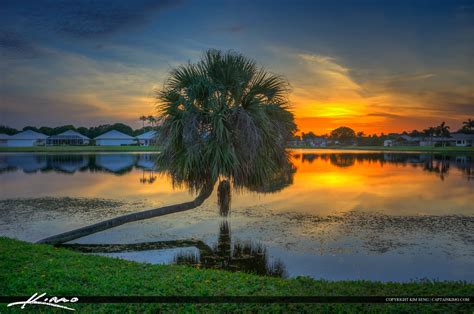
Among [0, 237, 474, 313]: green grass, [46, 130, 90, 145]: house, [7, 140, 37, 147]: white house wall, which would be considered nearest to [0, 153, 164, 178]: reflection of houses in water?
[0, 237, 474, 313]: green grass

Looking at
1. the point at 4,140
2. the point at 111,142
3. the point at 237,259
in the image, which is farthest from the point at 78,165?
the point at 4,140

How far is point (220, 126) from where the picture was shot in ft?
40.0

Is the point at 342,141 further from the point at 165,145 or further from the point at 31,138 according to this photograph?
the point at 165,145

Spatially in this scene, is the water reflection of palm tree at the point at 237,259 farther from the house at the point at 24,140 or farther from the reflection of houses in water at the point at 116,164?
the house at the point at 24,140

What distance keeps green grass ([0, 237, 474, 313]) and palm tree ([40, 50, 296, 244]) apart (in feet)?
15.8

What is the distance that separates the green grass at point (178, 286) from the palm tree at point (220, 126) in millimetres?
4830

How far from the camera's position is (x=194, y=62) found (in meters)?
13.3

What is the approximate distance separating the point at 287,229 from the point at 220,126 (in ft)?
15.5

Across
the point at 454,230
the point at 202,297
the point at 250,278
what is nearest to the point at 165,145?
the point at 250,278

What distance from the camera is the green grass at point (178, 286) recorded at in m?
5.46

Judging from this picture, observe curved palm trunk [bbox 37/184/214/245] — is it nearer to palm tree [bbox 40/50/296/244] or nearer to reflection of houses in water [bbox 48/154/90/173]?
palm tree [bbox 40/50/296/244]

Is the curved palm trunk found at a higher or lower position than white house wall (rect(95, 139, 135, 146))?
lower

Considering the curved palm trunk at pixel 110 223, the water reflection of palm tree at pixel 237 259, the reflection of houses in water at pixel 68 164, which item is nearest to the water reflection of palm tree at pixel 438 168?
the curved palm trunk at pixel 110 223

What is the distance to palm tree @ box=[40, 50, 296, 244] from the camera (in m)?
12.4
